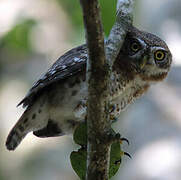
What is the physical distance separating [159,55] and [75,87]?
96 cm

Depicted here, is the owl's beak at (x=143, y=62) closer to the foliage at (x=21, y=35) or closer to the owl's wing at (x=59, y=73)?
the owl's wing at (x=59, y=73)

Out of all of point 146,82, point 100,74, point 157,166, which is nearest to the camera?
point 100,74

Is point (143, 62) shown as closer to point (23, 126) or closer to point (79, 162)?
point (23, 126)

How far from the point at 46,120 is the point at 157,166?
5.98 ft

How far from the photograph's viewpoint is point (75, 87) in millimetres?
4660

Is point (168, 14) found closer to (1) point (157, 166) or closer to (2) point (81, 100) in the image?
(1) point (157, 166)

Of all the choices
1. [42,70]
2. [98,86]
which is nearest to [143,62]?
[98,86]

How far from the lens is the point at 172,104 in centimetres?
687

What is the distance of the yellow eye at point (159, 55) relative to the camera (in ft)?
16.5

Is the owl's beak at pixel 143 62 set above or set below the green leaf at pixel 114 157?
above

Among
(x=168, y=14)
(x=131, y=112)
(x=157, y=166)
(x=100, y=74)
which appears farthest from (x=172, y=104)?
(x=100, y=74)

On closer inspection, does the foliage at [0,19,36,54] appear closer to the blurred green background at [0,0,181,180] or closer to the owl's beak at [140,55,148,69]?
the blurred green background at [0,0,181,180]

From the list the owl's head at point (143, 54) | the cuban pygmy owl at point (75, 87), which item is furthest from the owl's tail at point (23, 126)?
the owl's head at point (143, 54)

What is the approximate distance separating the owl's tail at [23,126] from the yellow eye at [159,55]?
1.23 metres
